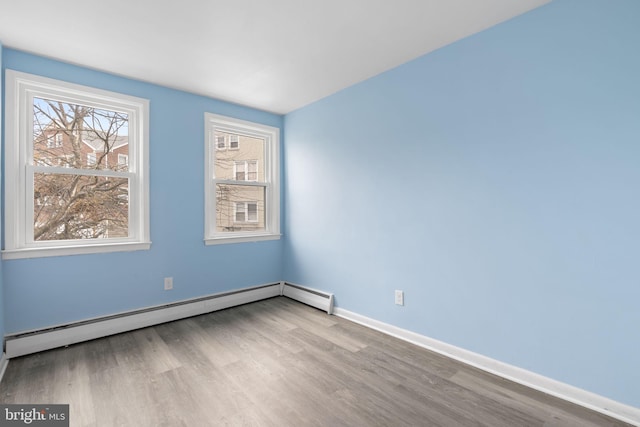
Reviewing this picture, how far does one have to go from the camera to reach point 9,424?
1522 millimetres

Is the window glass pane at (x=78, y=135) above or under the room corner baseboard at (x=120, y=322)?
above

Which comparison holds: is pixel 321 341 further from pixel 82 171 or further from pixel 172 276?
pixel 82 171

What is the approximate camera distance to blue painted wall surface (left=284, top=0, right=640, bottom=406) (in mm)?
1613

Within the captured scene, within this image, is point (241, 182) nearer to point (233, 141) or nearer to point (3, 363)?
point (233, 141)

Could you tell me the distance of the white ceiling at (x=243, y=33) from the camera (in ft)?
6.04

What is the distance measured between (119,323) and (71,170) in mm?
1428

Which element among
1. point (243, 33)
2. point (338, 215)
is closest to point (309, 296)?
point (338, 215)

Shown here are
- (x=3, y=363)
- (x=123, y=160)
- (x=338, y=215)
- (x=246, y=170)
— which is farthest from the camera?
(x=246, y=170)

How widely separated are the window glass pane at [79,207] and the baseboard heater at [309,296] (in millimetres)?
1938

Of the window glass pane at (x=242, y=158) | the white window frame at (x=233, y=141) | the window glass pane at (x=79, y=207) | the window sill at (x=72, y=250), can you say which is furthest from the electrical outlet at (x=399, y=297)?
the window glass pane at (x=79, y=207)

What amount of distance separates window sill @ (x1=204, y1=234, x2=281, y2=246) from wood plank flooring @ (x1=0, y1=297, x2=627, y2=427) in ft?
3.31

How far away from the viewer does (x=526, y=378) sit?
6.24ft

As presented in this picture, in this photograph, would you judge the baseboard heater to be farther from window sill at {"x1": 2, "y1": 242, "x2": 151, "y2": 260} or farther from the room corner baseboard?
window sill at {"x1": 2, "y1": 242, "x2": 151, "y2": 260}

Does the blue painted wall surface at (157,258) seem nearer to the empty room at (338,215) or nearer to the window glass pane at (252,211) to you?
the empty room at (338,215)
